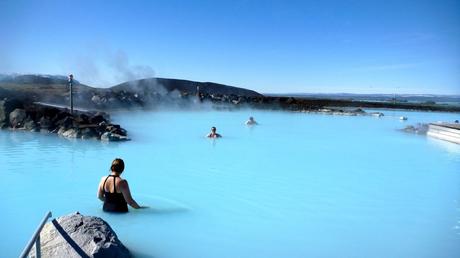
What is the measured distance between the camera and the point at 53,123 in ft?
38.9

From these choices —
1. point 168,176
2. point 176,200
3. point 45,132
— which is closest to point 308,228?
point 176,200

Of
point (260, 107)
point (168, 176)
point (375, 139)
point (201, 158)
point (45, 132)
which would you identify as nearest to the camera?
point (168, 176)

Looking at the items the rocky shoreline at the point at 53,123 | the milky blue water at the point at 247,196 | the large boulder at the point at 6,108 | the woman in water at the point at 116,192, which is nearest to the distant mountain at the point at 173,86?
the large boulder at the point at 6,108

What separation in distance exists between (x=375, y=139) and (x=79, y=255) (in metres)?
12.5

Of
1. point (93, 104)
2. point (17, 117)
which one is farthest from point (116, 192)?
point (93, 104)

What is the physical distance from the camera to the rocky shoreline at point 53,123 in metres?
10.9

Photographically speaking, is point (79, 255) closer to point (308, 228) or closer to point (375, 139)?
point (308, 228)

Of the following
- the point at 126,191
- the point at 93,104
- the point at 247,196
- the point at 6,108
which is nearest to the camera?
the point at 126,191

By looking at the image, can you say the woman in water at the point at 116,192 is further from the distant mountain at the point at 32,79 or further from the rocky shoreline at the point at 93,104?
the distant mountain at the point at 32,79

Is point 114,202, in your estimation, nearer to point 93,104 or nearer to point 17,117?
point 17,117

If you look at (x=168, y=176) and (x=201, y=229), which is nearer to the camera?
(x=201, y=229)

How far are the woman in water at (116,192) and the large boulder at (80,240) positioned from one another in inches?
39.0

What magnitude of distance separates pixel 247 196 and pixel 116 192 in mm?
2099

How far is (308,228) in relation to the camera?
4.55 meters
